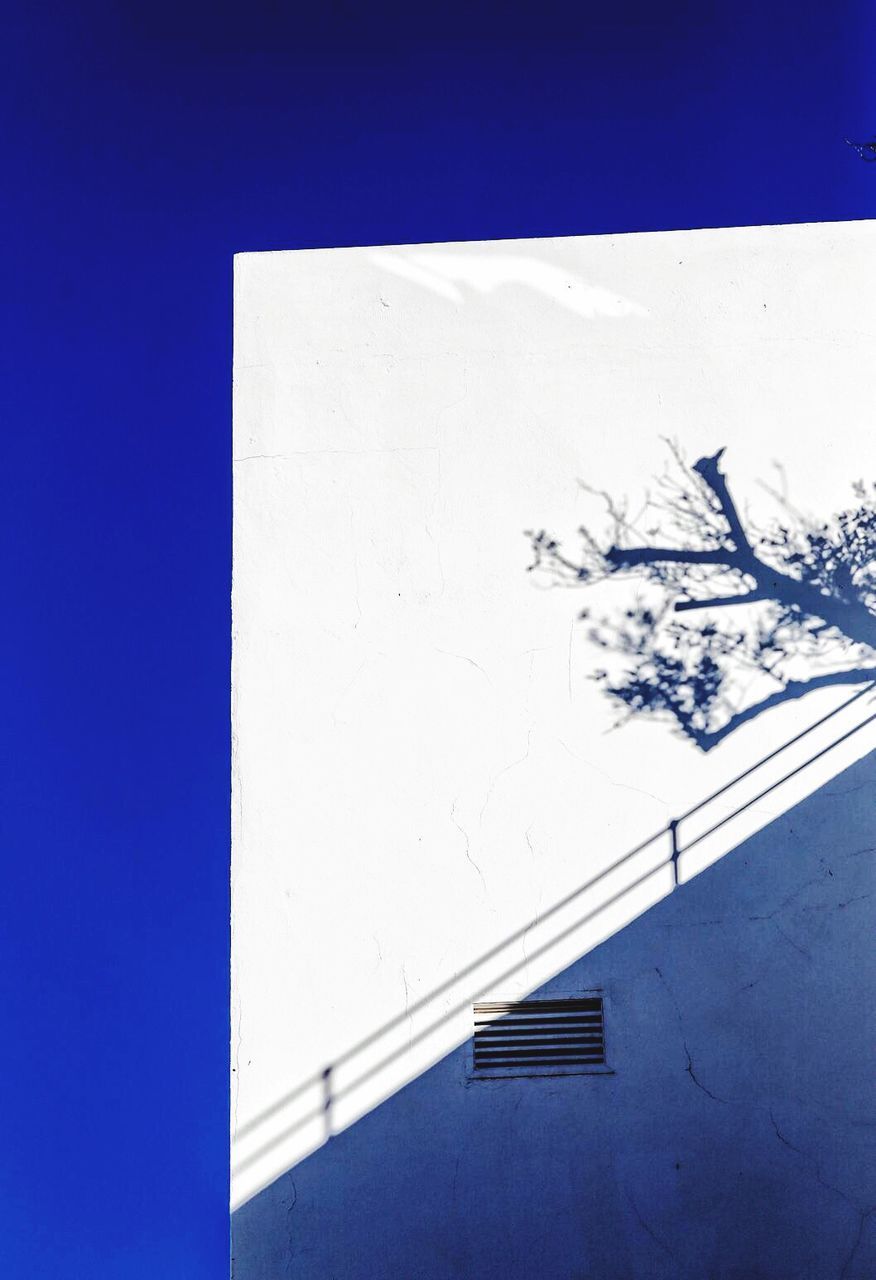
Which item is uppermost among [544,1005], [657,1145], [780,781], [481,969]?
[780,781]

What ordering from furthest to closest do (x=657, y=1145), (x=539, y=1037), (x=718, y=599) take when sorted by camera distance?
(x=718, y=599), (x=539, y=1037), (x=657, y=1145)

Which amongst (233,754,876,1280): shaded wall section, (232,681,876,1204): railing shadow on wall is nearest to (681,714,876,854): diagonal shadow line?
(232,681,876,1204): railing shadow on wall

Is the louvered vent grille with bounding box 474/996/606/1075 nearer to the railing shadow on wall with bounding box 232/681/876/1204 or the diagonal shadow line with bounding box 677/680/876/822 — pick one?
the railing shadow on wall with bounding box 232/681/876/1204

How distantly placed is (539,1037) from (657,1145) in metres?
0.70

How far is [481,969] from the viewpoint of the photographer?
219 inches

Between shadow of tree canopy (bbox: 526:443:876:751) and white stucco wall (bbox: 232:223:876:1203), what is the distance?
0.11 meters

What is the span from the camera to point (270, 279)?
6207mm

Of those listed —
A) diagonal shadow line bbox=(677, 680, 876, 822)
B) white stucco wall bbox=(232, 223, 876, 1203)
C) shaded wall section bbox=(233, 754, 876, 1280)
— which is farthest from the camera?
diagonal shadow line bbox=(677, 680, 876, 822)

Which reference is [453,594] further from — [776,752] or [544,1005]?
[544,1005]

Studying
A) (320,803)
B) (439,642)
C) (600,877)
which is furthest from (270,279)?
(600,877)

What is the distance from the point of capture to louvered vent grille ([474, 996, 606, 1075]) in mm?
5496

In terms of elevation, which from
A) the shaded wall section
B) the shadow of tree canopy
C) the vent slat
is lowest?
the shaded wall section

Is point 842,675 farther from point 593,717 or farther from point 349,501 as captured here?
point 349,501

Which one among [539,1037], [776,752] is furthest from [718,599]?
[539,1037]
